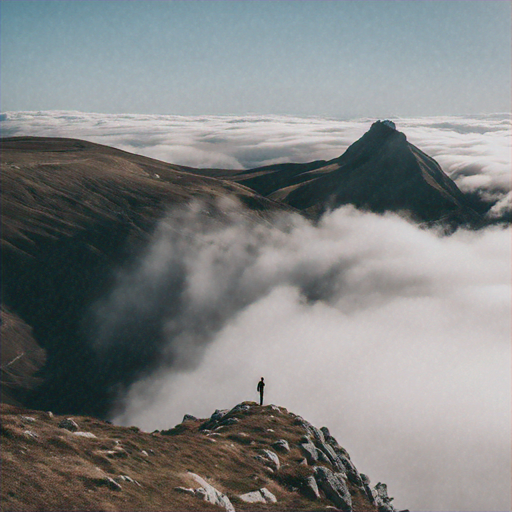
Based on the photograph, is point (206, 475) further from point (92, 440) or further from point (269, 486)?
point (92, 440)

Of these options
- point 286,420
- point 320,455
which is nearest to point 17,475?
point 320,455

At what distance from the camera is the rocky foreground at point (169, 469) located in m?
35.0

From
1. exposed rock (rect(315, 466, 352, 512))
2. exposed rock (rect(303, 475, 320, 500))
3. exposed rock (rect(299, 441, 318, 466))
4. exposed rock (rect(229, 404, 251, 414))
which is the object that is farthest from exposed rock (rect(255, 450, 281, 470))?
exposed rock (rect(229, 404, 251, 414))

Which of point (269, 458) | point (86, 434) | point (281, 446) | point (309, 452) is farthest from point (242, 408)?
point (86, 434)

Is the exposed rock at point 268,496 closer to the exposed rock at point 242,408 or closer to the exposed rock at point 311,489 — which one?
the exposed rock at point 311,489

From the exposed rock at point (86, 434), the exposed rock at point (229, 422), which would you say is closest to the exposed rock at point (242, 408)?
the exposed rock at point (229, 422)

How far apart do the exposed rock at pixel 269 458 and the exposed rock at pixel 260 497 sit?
24.8 ft

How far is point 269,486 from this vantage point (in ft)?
167

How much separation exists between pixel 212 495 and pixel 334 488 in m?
19.9

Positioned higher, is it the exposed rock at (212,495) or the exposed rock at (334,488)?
the exposed rock at (212,495)

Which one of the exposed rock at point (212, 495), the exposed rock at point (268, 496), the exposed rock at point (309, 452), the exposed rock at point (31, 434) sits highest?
the exposed rock at point (31, 434)

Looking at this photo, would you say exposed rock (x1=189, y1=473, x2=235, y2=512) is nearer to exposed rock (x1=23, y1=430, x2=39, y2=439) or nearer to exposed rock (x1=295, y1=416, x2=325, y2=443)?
exposed rock (x1=23, y1=430, x2=39, y2=439)

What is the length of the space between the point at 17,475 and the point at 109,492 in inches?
270

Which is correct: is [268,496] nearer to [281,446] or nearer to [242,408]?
[281,446]
